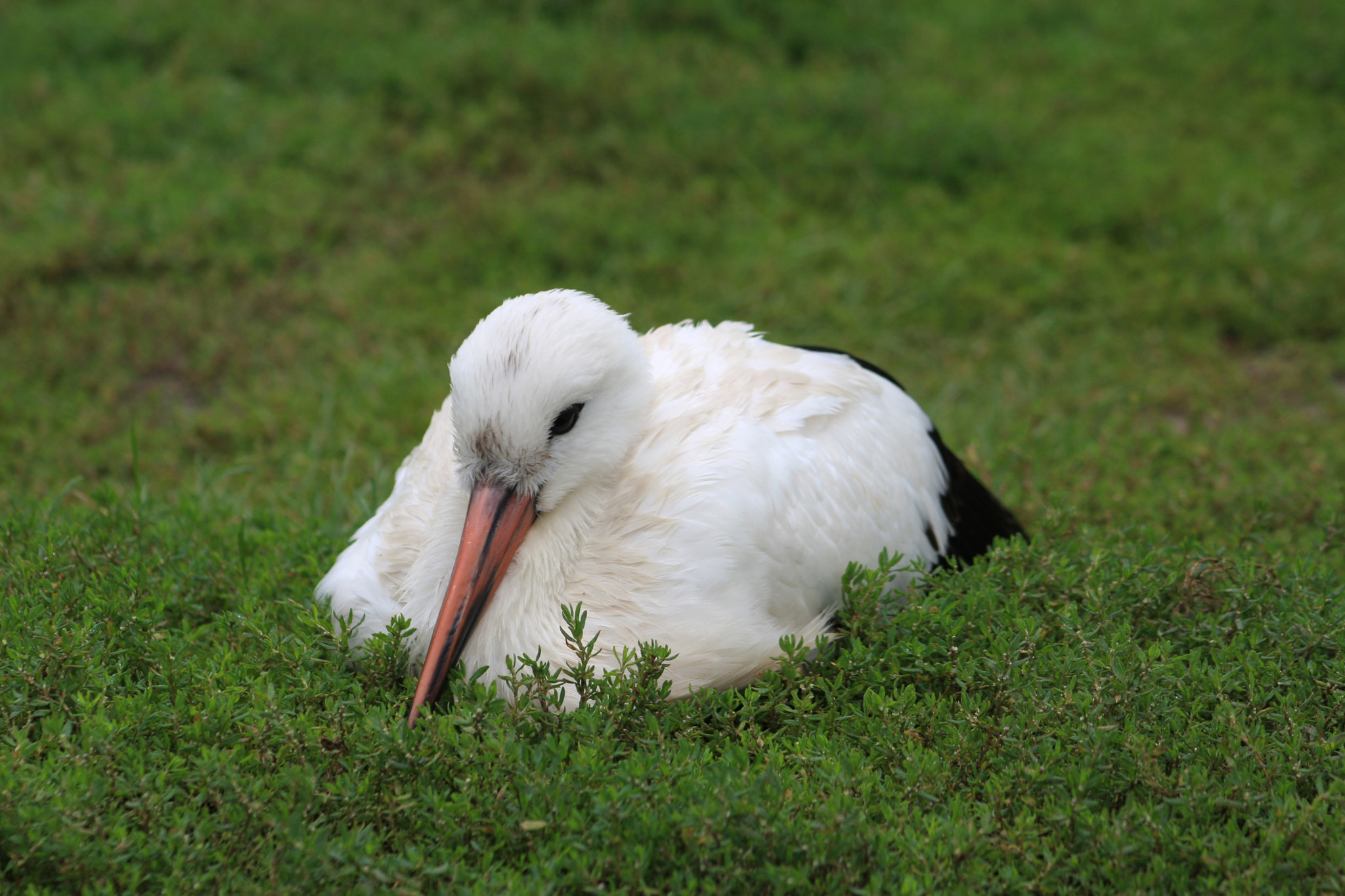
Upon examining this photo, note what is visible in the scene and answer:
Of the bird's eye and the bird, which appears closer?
the bird

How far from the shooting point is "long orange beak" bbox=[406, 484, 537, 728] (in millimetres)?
2691

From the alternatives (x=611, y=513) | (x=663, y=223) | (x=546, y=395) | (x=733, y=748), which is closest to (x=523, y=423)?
(x=546, y=395)

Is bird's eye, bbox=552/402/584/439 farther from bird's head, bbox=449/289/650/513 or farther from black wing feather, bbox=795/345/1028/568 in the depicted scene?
black wing feather, bbox=795/345/1028/568

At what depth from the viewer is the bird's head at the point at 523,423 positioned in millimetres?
2732

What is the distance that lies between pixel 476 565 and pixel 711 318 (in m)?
3.17

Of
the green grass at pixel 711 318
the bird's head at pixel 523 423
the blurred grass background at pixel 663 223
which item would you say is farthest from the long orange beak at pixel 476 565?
the blurred grass background at pixel 663 223

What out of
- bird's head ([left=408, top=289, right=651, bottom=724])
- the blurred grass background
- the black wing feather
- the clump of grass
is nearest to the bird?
bird's head ([left=408, top=289, right=651, bottom=724])

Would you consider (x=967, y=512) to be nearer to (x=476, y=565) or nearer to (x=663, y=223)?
(x=476, y=565)

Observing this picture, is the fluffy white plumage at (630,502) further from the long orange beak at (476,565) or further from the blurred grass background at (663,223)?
the blurred grass background at (663,223)

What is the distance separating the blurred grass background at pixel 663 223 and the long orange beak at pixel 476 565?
134 cm

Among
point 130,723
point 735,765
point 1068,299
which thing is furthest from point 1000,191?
point 130,723

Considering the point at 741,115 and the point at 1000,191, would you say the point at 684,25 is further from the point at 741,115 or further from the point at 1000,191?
the point at 1000,191

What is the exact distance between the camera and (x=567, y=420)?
9.50 ft

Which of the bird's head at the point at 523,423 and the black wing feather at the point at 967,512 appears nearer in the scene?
the bird's head at the point at 523,423
